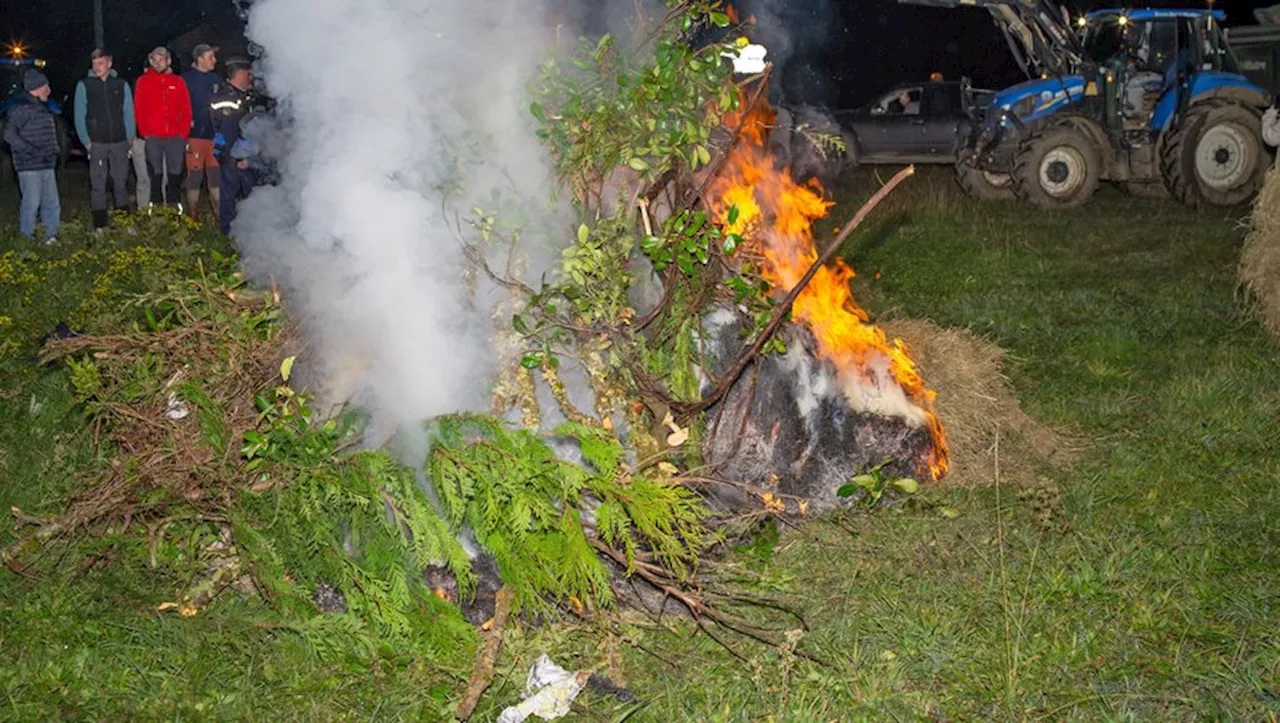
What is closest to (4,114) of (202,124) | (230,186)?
(202,124)

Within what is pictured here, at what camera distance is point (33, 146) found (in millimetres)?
12352

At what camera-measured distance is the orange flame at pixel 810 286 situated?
5895mm

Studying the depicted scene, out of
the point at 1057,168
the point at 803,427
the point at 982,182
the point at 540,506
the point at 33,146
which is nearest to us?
the point at 540,506

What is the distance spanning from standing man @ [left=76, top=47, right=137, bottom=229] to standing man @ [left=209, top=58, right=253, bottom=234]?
3.08ft

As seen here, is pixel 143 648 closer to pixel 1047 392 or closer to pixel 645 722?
pixel 645 722

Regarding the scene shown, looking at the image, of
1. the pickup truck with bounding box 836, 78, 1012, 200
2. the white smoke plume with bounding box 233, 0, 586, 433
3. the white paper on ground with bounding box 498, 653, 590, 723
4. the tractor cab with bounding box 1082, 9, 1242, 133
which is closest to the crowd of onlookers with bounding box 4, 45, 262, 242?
the white smoke plume with bounding box 233, 0, 586, 433

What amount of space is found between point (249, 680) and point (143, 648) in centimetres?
49

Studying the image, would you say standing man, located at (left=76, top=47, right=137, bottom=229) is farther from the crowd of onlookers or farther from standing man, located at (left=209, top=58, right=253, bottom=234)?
standing man, located at (left=209, top=58, right=253, bottom=234)

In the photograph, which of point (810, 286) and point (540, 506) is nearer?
point (540, 506)

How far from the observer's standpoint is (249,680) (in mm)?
4246

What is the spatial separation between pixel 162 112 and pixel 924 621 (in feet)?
37.2

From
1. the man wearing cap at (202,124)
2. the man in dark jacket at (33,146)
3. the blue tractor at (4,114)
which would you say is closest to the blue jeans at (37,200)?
the man in dark jacket at (33,146)

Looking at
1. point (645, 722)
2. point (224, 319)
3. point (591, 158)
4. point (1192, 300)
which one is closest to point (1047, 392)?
point (1192, 300)

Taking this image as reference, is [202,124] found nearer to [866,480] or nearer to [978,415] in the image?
[978,415]
